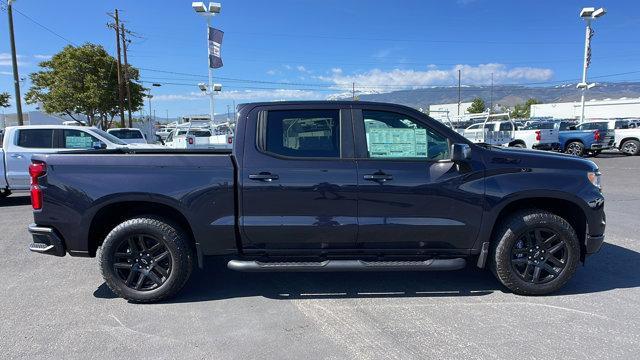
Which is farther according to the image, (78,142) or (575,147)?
(575,147)

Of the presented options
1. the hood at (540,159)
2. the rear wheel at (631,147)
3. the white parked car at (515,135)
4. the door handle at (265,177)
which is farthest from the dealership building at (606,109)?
the door handle at (265,177)

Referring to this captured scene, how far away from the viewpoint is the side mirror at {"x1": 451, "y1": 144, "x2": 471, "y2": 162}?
12.7 feet

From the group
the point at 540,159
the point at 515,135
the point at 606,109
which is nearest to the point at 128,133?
the point at 515,135

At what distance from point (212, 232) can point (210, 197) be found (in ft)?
1.11

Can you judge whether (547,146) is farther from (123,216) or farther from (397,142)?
(123,216)

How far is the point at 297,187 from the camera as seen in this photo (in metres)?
3.96

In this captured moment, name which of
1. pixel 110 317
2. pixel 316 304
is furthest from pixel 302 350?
pixel 110 317

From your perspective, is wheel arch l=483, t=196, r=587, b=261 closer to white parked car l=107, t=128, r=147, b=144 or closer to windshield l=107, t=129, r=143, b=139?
white parked car l=107, t=128, r=147, b=144

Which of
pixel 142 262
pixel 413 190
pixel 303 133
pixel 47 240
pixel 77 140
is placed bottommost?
pixel 142 262

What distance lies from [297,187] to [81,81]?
3362 cm

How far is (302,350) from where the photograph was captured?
328 cm

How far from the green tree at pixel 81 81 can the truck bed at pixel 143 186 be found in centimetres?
3124

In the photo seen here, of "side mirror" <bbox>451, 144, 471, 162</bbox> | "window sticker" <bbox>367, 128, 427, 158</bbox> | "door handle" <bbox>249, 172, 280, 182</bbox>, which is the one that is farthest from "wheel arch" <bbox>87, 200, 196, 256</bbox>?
"side mirror" <bbox>451, 144, 471, 162</bbox>

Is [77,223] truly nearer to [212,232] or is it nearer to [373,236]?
[212,232]
